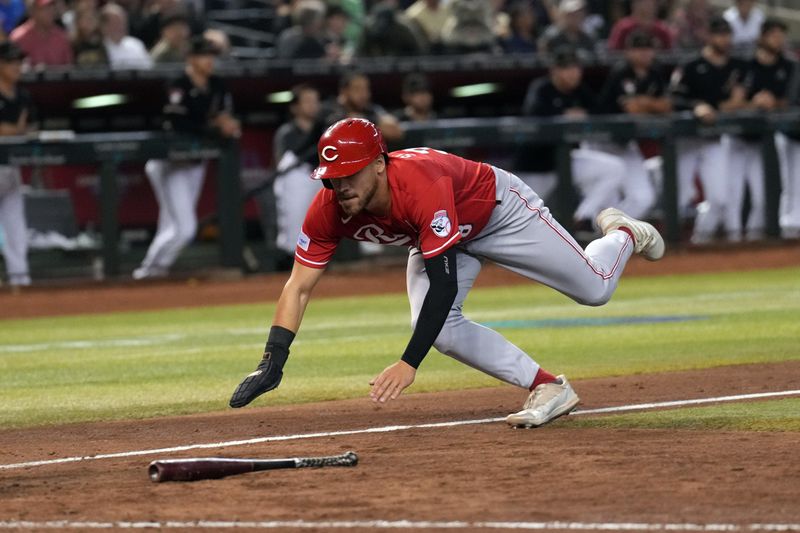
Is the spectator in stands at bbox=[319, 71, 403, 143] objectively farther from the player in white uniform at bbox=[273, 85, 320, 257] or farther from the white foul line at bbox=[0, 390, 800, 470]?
the white foul line at bbox=[0, 390, 800, 470]

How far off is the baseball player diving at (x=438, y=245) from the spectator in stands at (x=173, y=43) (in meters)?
10.1

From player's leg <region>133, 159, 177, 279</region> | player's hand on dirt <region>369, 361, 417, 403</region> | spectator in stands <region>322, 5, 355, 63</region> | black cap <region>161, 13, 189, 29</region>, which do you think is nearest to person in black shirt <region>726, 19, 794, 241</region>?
spectator in stands <region>322, 5, 355, 63</region>

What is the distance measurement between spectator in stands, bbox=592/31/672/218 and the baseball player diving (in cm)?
967

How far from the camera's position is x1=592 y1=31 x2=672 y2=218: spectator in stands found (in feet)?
55.1

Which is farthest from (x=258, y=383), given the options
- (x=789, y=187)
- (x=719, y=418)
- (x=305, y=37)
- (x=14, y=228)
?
(x=789, y=187)

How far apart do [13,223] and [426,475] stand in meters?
9.95

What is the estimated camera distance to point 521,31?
19594 mm

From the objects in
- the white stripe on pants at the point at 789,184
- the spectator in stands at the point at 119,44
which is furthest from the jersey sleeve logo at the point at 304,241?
the white stripe on pants at the point at 789,184

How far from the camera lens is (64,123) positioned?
16719mm

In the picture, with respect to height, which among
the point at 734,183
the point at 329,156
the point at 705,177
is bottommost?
the point at 734,183

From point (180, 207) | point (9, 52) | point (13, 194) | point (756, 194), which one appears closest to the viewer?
point (9, 52)

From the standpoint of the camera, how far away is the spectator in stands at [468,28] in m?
18.5

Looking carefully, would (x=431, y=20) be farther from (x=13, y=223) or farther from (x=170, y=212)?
(x=13, y=223)

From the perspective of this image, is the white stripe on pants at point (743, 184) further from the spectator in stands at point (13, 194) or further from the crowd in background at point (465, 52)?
the spectator in stands at point (13, 194)
